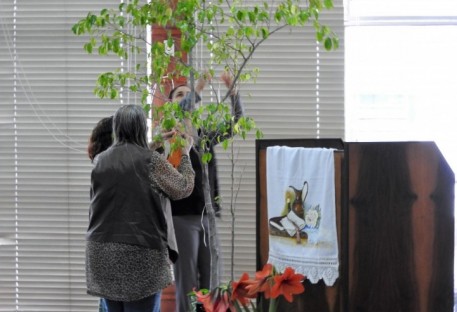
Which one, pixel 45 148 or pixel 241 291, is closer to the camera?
pixel 241 291

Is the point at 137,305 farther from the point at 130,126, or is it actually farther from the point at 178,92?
the point at 178,92

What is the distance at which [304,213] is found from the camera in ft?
10.9

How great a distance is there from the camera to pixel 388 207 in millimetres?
3330

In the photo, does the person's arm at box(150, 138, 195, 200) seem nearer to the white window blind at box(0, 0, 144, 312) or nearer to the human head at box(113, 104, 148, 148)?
the human head at box(113, 104, 148, 148)

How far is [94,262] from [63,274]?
1520 millimetres

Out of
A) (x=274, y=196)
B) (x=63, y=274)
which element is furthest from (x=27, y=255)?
(x=274, y=196)

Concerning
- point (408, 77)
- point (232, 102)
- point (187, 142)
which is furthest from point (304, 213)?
point (408, 77)

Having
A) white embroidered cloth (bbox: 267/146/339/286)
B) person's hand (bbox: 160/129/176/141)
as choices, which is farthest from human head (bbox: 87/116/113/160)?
white embroidered cloth (bbox: 267/146/339/286)

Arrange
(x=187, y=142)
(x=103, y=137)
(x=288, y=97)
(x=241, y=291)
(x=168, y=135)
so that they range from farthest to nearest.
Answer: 1. (x=288, y=97)
2. (x=103, y=137)
3. (x=168, y=135)
4. (x=187, y=142)
5. (x=241, y=291)

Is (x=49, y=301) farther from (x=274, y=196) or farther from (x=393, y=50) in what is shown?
(x=393, y=50)

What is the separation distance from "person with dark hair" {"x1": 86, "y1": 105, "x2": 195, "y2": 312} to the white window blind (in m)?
1.42

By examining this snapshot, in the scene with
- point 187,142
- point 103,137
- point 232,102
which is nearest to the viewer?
point 187,142

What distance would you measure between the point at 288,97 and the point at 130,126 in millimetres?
1554

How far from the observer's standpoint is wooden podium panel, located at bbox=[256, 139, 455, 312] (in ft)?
10.9
